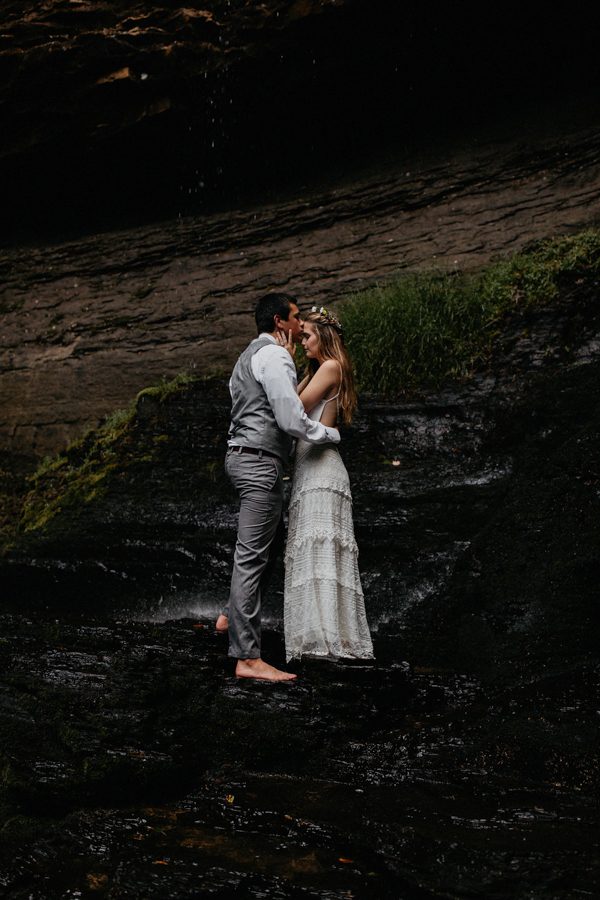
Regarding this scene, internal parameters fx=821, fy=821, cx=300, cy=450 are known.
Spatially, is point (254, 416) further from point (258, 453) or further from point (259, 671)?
point (259, 671)

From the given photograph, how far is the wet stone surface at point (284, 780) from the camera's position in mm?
2562

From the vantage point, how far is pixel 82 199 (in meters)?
12.2

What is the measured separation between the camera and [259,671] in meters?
4.47

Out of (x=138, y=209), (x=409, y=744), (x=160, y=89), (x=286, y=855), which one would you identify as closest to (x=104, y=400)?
(x=138, y=209)

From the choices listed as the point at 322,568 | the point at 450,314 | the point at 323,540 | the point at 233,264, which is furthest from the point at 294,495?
the point at 233,264

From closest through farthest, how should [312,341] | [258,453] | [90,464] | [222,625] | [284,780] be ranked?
[284,780] → [258,453] → [312,341] → [222,625] → [90,464]

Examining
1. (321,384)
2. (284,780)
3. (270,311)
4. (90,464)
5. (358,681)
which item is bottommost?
(284,780)

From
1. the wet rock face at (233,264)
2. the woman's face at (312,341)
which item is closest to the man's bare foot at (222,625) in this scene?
the woman's face at (312,341)

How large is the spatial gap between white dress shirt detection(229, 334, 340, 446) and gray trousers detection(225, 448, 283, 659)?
0.27m

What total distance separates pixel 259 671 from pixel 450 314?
526 centimetres

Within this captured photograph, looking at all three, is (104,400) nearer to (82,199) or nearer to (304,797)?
(82,199)

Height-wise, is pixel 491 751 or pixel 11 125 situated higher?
pixel 11 125

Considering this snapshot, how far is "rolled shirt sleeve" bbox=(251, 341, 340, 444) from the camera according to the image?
4.68 meters

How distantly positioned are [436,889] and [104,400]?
341 inches
